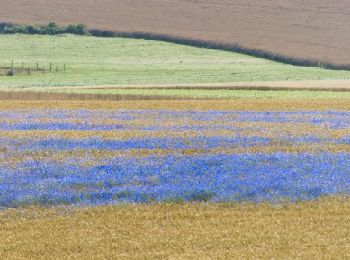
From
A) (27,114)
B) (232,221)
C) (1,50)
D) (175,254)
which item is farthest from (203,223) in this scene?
(1,50)

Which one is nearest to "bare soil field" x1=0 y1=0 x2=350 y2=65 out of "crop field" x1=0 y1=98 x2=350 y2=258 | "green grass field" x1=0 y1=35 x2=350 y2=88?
"green grass field" x1=0 y1=35 x2=350 y2=88

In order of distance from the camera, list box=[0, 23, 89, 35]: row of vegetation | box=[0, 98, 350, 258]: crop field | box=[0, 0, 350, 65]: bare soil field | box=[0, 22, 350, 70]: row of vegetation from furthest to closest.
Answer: box=[0, 23, 89, 35]: row of vegetation < box=[0, 0, 350, 65]: bare soil field < box=[0, 22, 350, 70]: row of vegetation < box=[0, 98, 350, 258]: crop field

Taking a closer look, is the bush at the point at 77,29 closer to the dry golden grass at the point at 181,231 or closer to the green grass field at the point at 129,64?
the green grass field at the point at 129,64

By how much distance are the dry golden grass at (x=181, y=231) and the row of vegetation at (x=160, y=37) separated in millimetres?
61259

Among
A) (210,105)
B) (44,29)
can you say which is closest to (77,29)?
(44,29)

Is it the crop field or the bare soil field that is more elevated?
the crop field

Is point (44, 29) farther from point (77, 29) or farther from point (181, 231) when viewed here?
point (181, 231)

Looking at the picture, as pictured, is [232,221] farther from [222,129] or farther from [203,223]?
[222,129]

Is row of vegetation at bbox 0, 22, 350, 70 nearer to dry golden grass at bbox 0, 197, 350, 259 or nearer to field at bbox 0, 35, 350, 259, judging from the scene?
field at bbox 0, 35, 350, 259

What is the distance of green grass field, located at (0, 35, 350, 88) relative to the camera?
60188 millimetres

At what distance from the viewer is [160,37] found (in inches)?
3504

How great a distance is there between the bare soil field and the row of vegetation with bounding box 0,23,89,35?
1.56 m

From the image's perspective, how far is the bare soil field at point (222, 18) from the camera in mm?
86750

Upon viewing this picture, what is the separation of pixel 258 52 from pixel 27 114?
52.0 metres
